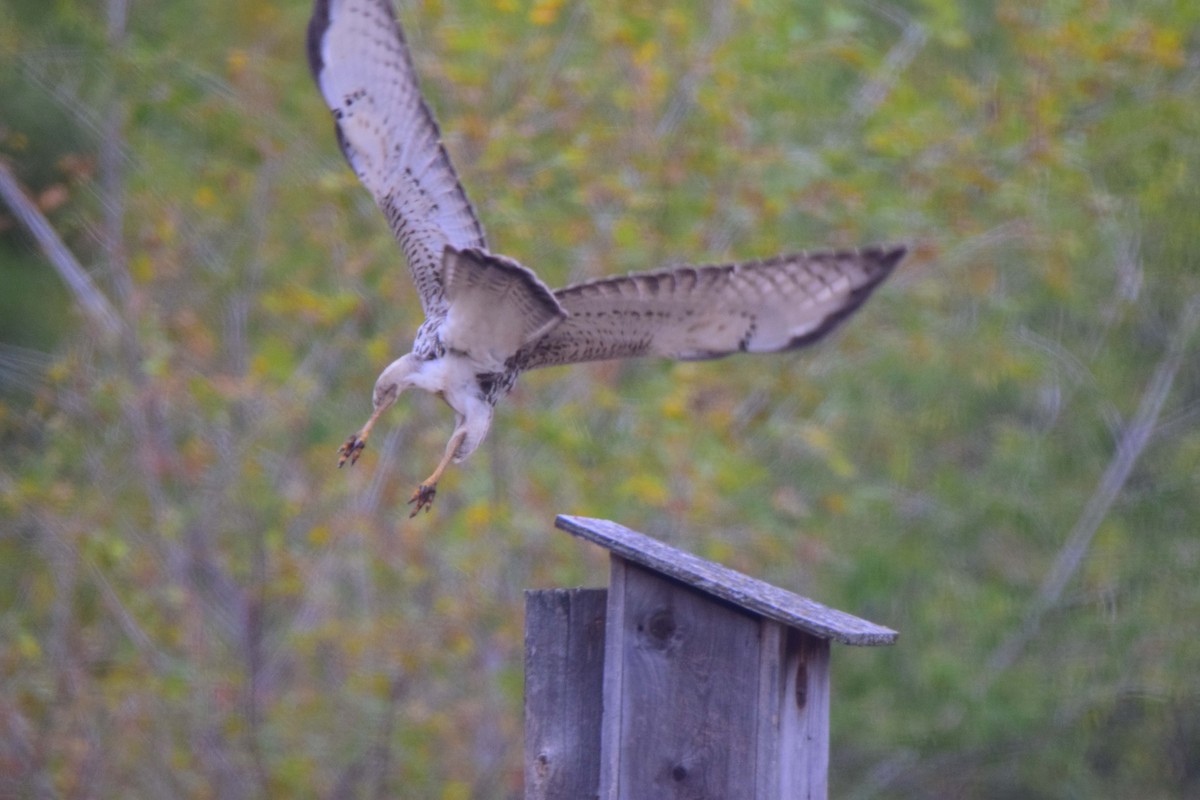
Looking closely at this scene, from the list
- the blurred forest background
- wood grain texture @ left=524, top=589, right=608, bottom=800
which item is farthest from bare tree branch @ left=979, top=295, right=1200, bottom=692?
wood grain texture @ left=524, top=589, right=608, bottom=800

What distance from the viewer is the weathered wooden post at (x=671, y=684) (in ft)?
10.5

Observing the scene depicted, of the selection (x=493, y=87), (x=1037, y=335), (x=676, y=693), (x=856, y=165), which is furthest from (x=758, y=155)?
(x=676, y=693)

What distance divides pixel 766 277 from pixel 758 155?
367 cm

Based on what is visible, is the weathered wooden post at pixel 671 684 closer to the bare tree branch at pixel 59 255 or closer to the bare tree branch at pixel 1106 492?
the bare tree branch at pixel 59 255

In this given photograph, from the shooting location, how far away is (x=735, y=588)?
3168 mm

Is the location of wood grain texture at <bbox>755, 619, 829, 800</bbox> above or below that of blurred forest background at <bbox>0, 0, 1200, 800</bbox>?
below

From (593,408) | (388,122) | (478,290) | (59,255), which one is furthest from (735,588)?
(59,255)

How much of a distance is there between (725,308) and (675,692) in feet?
3.81

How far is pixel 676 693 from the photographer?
130 inches

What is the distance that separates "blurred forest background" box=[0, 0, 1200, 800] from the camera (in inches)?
273

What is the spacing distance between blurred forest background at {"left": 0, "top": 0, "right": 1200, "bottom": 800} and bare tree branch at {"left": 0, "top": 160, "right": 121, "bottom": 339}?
0.05 meters

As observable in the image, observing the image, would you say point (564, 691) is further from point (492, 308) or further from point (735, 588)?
point (492, 308)

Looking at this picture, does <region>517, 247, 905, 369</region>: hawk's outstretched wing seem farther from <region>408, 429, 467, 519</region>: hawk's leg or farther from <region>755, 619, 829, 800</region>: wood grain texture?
<region>755, 619, 829, 800</region>: wood grain texture

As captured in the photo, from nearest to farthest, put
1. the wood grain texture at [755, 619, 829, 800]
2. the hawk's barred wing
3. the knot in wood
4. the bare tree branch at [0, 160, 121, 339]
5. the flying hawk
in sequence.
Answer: the wood grain texture at [755, 619, 829, 800] < the knot in wood < the hawk's barred wing < the flying hawk < the bare tree branch at [0, 160, 121, 339]
